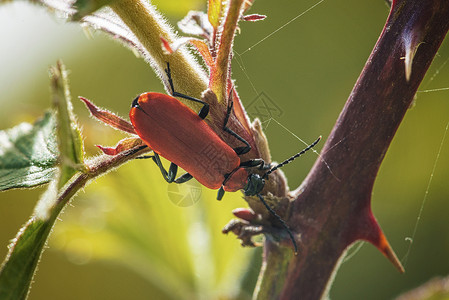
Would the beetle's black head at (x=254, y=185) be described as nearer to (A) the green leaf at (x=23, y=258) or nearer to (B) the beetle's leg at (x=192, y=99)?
(B) the beetle's leg at (x=192, y=99)

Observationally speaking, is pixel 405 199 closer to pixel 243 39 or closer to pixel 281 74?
pixel 281 74

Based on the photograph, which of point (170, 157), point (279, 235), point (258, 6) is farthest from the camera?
point (258, 6)

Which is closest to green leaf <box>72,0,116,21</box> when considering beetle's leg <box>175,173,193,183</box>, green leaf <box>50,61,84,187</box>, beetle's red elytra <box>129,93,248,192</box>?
green leaf <box>50,61,84,187</box>

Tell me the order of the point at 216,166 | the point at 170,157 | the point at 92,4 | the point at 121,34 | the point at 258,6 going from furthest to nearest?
the point at 258,6
the point at 216,166
the point at 170,157
the point at 121,34
the point at 92,4

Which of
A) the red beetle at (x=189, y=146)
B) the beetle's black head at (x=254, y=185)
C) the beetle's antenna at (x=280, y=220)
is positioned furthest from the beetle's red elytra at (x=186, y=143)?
the beetle's antenna at (x=280, y=220)

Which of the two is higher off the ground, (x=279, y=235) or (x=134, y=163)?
(x=279, y=235)

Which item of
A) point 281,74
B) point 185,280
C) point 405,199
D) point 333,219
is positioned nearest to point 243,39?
point 281,74

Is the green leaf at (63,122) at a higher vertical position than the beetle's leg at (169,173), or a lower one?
higher

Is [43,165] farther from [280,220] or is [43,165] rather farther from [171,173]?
[171,173]
